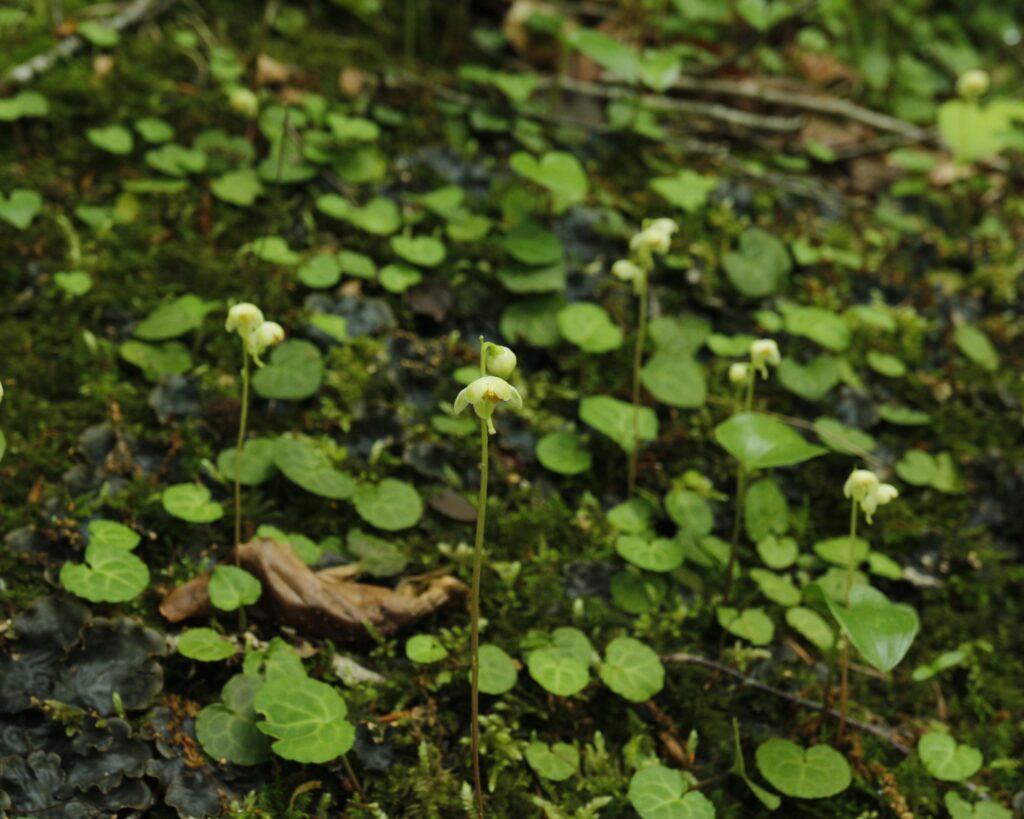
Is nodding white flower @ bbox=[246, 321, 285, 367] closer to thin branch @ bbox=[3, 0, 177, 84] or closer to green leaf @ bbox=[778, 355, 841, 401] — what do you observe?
green leaf @ bbox=[778, 355, 841, 401]

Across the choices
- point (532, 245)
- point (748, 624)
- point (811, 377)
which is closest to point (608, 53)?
point (532, 245)

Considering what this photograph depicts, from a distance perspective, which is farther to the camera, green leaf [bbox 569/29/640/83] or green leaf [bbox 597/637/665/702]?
green leaf [bbox 569/29/640/83]

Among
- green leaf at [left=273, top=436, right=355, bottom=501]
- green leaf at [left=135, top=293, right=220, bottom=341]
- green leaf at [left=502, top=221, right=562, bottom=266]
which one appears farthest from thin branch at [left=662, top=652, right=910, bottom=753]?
green leaf at [left=135, top=293, right=220, bottom=341]

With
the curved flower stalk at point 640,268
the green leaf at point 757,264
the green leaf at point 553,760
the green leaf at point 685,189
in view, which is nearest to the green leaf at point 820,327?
the green leaf at point 757,264

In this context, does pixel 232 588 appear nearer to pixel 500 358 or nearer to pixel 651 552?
pixel 500 358

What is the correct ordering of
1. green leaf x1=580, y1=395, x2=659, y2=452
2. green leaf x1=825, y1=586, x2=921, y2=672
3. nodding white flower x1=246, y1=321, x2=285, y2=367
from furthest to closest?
green leaf x1=580, y1=395, x2=659, y2=452 → nodding white flower x1=246, y1=321, x2=285, y2=367 → green leaf x1=825, y1=586, x2=921, y2=672

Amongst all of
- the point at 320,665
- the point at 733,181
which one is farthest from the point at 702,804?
the point at 733,181

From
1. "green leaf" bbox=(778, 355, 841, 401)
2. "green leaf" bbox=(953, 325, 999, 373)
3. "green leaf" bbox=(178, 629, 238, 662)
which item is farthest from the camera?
"green leaf" bbox=(953, 325, 999, 373)

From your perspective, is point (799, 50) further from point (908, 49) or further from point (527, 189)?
point (527, 189)
